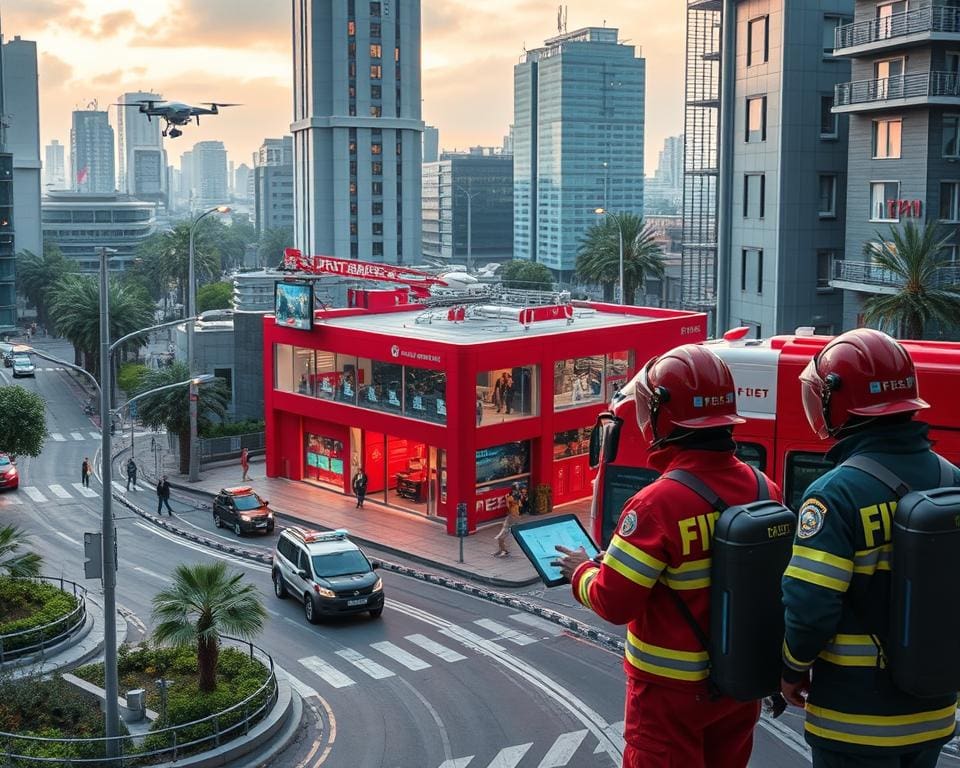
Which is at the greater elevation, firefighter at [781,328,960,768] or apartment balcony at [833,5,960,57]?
apartment balcony at [833,5,960,57]

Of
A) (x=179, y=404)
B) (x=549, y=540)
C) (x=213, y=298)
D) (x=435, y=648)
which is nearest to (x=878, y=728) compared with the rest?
(x=549, y=540)

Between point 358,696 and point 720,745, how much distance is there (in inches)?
667

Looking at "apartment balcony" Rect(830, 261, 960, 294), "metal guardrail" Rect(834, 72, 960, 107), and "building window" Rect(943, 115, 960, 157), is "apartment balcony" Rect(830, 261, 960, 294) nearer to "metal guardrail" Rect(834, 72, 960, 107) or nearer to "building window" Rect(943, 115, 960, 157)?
"building window" Rect(943, 115, 960, 157)

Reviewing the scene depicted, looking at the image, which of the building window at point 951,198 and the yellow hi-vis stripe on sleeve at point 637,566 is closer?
the yellow hi-vis stripe on sleeve at point 637,566

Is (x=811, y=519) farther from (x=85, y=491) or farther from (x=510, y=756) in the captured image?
(x=85, y=491)

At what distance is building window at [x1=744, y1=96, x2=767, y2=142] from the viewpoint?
4875cm

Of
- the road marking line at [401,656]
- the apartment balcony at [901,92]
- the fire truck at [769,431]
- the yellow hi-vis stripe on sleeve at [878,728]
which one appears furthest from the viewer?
the apartment balcony at [901,92]

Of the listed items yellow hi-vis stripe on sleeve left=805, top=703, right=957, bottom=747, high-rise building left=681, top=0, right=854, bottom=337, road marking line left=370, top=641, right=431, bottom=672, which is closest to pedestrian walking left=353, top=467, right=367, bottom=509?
road marking line left=370, top=641, right=431, bottom=672

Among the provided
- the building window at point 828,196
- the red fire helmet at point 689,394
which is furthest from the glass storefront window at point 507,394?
the red fire helmet at point 689,394

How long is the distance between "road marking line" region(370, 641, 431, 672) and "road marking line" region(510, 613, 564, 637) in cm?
326

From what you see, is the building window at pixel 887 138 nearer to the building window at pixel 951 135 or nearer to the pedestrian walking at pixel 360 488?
the building window at pixel 951 135

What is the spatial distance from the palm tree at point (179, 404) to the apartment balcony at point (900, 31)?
93.5 ft

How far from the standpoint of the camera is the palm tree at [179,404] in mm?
46500

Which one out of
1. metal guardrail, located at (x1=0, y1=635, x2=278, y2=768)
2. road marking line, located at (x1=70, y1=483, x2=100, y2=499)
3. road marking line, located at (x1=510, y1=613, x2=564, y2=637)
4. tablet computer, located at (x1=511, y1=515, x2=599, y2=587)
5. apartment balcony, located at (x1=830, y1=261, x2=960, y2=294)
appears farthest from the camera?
road marking line, located at (x1=70, y1=483, x2=100, y2=499)
